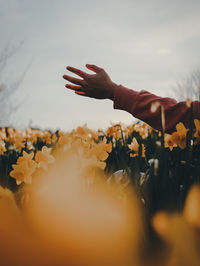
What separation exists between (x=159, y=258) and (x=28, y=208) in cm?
54

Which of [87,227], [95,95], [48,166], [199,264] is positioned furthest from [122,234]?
[95,95]

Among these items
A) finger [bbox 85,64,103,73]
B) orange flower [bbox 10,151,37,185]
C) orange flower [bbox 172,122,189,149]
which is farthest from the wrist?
orange flower [bbox 10,151,37,185]

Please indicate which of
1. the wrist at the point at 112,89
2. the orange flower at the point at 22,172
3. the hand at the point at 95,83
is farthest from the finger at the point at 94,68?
the orange flower at the point at 22,172

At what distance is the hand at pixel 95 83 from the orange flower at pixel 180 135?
1.49 ft

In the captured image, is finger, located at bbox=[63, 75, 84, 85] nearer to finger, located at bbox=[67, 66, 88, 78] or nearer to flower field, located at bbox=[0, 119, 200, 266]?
finger, located at bbox=[67, 66, 88, 78]

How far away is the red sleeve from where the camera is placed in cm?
130

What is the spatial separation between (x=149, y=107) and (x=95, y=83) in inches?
13.6

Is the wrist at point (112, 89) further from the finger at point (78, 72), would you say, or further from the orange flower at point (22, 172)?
the orange flower at point (22, 172)

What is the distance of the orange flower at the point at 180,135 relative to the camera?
3.87ft

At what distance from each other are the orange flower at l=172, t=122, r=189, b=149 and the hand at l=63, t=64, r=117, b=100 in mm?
455

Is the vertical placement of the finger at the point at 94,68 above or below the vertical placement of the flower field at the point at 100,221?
above

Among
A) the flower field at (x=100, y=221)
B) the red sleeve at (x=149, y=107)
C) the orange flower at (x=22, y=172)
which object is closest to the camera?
the flower field at (x=100, y=221)

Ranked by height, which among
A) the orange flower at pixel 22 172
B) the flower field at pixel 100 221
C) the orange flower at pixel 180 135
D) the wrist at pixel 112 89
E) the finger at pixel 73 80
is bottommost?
the flower field at pixel 100 221

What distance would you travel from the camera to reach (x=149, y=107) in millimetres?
1333
